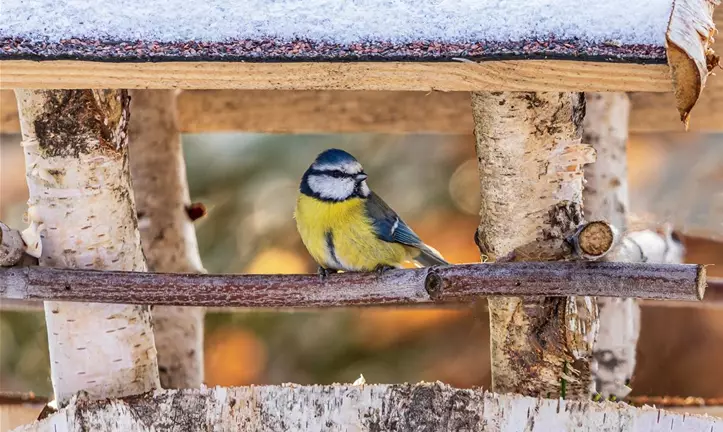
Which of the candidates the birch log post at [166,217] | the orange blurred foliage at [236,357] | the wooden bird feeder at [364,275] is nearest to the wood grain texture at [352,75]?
the wooden bird feeder at [364,275]

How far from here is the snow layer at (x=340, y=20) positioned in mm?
1285

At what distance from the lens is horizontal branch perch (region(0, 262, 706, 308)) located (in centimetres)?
158

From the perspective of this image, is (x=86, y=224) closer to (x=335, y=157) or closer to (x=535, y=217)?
(x=335, y=157)

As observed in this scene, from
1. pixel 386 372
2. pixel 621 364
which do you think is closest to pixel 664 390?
pixel 386 372

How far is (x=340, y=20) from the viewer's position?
133 cm

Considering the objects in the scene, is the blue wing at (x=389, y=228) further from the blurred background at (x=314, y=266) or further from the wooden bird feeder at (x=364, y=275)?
the blurred background at (x=314, y=266)

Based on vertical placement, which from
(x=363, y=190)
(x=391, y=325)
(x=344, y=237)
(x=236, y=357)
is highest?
(x=363, y=190)

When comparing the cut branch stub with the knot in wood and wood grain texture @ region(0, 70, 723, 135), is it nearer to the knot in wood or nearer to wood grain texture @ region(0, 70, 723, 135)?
the knot in wood

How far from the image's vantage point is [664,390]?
3947 millimetres

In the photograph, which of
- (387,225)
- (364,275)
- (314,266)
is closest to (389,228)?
(387,225)

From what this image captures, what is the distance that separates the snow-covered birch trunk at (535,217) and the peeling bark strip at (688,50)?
0.34 m

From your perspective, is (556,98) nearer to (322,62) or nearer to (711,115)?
(322,62)

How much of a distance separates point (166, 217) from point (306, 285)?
0.81m

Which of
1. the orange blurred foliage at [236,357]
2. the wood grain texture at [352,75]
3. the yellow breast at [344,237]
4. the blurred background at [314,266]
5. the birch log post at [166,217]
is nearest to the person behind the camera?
the wood grain texture at [352,75]
